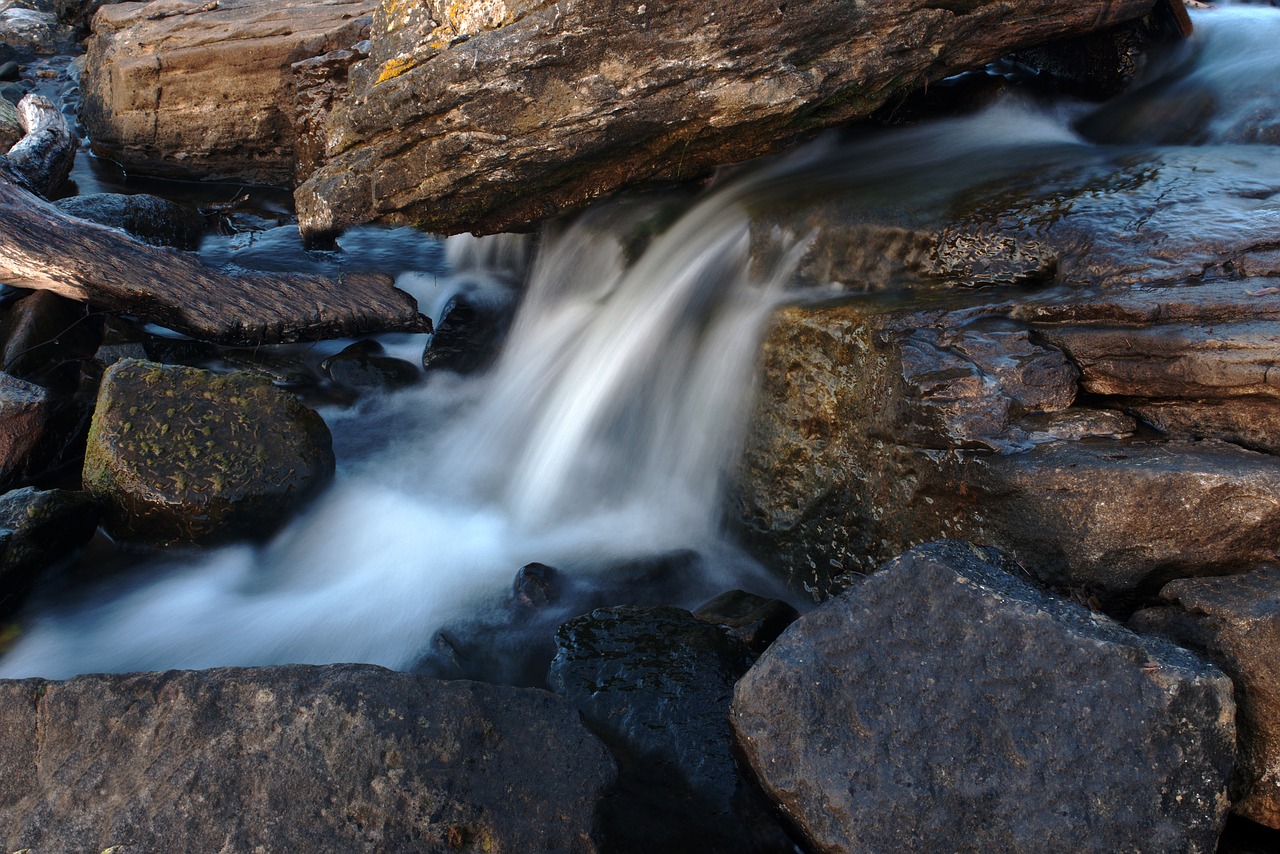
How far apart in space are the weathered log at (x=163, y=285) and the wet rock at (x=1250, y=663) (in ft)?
18.5

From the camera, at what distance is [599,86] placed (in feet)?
15.3

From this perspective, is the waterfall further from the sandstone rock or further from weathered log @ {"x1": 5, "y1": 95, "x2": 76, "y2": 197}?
Result: weathered log @ {"x1": 5, "y1": 95, "x2": 76, "y2": 197}

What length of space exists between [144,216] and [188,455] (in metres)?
3.79

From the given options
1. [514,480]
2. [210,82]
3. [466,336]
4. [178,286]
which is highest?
[210,82]

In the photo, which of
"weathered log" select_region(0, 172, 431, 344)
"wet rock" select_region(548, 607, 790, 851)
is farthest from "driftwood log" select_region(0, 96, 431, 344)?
"wet rock" select_region(548, 607, 790, 851)

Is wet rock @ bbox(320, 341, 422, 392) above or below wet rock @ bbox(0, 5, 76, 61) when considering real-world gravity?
below

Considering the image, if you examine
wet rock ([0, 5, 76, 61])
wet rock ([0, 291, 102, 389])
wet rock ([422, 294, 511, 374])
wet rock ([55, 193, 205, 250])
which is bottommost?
wet rock ([422, 294, 511, 374])

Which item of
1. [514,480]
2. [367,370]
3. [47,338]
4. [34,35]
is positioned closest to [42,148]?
[47,338]

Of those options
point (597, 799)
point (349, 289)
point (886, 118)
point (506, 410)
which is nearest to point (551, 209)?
point (506, 410)

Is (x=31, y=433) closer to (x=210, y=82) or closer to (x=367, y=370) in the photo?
(x=367, y=370)

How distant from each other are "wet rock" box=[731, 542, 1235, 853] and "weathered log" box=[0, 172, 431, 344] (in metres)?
4.77

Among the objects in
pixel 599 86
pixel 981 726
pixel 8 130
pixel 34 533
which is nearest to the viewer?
pixel 981 726

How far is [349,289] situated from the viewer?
674 centimetres

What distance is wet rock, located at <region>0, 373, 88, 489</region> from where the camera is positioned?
495 centimetres
